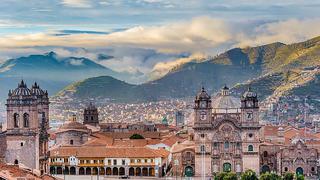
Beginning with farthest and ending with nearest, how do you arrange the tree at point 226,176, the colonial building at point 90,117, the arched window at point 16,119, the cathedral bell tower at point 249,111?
the colonial building at point 90,117, the cathedral bell tower at point 249,111, the tree at point 226,176, the arched window at point 16,119

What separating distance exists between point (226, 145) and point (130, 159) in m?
11.8

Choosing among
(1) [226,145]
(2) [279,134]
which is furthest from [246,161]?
(2) [279,134]

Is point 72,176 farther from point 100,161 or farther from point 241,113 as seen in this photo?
point 241,113

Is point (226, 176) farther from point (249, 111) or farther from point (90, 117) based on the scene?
point (90, 117)

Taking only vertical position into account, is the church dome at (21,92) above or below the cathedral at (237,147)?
above

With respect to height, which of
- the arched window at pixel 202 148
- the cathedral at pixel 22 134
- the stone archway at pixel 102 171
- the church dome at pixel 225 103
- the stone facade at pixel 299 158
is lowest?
the stone archway at pixel 102 171

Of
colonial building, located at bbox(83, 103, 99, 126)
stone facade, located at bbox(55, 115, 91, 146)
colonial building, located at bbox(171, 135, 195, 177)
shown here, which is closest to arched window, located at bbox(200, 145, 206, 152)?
colonial building, located at bbox(171, 135, 195, 177)

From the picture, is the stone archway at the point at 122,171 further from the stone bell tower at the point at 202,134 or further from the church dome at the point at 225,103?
the church dome at the point at 225,103

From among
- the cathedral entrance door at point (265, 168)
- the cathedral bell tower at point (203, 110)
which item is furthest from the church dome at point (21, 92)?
the cathedral entrance door at point (265, 168)

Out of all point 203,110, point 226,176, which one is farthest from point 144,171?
point 226,176

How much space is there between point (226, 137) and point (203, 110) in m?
3.61

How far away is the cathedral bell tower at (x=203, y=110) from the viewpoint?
9525cm

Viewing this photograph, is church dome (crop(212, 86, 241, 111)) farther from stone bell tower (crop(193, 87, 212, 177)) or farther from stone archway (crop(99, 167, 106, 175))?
stone archway (crop(99, 167, 106, 175))

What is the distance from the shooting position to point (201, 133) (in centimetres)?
9556
